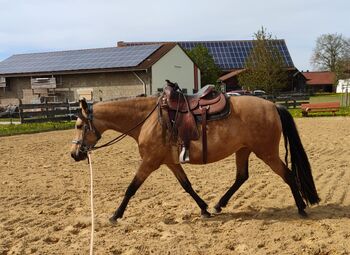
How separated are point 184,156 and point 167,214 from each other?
0.95 metres

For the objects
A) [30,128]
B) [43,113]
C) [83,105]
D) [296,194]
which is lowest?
[30,128]

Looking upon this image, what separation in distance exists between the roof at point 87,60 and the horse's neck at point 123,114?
2915 centimetres

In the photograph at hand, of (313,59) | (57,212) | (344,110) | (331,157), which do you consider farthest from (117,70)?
(313,59)

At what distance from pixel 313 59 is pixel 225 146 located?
84.4 m

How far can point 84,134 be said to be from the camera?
5.94 metres

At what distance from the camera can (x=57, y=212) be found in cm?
637

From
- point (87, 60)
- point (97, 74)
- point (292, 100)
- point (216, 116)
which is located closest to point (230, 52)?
point (292, 100)

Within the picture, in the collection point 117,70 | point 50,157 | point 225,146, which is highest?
point 117,70

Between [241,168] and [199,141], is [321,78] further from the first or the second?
[199,141]

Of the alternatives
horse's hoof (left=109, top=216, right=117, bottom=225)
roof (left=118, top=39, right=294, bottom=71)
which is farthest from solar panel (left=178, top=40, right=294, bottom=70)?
horse's hoof (left=109, top=216, right=117, bottom=225)

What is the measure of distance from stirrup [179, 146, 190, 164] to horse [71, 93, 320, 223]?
0.08 m

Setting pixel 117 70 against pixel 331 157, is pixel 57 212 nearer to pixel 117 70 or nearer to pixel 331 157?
pixel 331 157

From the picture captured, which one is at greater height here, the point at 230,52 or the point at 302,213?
the point at 230,52

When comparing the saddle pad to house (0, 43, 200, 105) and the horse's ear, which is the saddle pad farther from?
house (0, 43, 200, 105)
